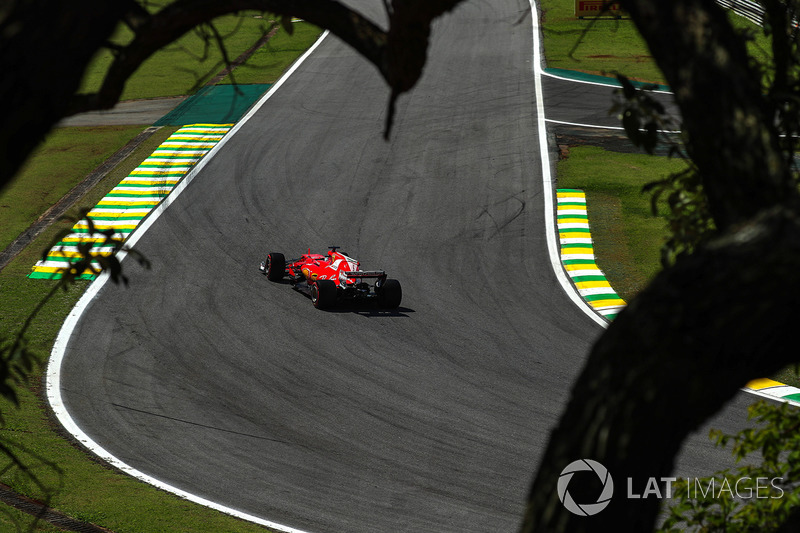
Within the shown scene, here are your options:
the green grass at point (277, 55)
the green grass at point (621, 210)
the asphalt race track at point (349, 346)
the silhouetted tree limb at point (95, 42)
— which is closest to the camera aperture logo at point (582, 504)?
the silhouetted tree limb at point (95, 42)

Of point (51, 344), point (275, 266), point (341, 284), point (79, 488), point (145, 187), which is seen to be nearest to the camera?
point (79, 488)

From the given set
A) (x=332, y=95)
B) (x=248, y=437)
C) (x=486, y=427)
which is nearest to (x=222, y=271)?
(x=248, y=437)

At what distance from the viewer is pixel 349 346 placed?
1727 centimetres

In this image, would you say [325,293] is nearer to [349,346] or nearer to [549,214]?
[349,346]

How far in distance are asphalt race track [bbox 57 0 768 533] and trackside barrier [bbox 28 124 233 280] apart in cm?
101

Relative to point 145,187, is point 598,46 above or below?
below

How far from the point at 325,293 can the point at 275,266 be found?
2185mm

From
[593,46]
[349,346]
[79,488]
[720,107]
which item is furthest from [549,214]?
[720,107]

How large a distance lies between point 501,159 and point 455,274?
9.32 meters

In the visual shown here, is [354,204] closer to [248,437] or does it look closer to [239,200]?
[239,200]

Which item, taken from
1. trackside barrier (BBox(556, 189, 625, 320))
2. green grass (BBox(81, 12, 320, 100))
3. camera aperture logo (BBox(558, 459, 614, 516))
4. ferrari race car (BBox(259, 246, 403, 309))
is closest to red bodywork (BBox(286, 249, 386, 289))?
ferrari race car (BBox(259, 246, 403, 309))

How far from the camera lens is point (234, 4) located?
3443mm

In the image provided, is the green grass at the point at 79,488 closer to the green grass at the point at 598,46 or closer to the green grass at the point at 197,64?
the green grass at the point at 197,64

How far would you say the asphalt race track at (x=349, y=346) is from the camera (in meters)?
13.0
